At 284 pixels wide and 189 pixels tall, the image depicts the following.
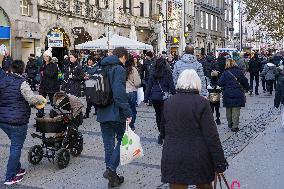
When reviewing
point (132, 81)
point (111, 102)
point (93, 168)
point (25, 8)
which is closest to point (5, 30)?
point (25, 8)

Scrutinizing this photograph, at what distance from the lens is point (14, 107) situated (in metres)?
6.82

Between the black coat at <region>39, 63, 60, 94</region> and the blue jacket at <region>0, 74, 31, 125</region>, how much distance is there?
19.3ft

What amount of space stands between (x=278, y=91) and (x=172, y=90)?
4.21 m

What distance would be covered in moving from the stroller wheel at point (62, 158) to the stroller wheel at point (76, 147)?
0.50 meters

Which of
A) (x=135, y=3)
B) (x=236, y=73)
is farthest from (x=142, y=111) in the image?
(x=135, y=3)

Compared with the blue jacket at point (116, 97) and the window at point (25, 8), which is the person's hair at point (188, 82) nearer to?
the blue jacket at point (116, 97)

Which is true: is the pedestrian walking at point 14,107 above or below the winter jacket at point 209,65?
below

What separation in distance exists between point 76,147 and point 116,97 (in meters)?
2.42

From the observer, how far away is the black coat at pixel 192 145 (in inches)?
171

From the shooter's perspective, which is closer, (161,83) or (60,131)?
(60,131)

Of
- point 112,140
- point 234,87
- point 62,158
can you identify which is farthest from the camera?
point 234,87

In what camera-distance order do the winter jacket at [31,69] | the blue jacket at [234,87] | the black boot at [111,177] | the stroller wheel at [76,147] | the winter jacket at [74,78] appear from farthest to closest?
the winter jacket at [31,69]
the winter jacket at [74,78]
the blue jacket at [234,87]
the stroller wheel at [76,147]
the black boot at [111,177]

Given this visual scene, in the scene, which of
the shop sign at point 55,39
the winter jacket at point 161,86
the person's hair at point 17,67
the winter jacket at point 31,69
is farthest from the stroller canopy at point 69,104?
the shop sign at point 55,39

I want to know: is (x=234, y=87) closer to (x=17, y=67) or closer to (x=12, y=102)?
(x=17, y=67)
